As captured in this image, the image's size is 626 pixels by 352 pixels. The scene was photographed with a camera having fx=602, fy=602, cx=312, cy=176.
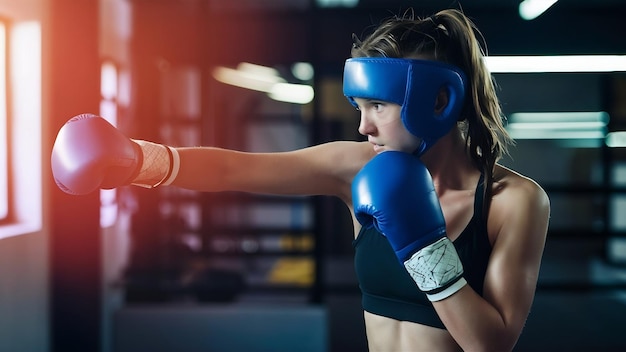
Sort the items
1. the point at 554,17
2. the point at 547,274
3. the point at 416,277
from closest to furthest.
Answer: the point at 416,277, the point at 554,17, the point at 547,274

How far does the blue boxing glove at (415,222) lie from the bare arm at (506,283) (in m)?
0.04

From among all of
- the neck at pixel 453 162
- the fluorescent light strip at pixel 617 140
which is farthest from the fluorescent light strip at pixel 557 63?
the neck at pixel 453 162

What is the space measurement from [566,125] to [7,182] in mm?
6355

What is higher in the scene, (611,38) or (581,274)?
(611,38)

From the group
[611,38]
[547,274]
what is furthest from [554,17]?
[547,274]

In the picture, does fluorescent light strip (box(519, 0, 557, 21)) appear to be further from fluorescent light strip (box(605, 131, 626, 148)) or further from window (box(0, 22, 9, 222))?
window (box(0, 22, 9, 222))

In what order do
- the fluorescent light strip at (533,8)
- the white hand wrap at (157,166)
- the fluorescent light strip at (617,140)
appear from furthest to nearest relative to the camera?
1. the fluorescent light strip at (617,140)
2. the fluorescent light strip at (533,8)
3. the white hand wrap at (157,166)

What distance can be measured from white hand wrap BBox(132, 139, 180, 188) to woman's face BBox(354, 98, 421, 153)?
0.42 metres

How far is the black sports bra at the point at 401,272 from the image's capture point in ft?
3.92

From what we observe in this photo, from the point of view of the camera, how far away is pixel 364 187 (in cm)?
114

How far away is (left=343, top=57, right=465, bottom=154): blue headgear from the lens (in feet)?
3.61

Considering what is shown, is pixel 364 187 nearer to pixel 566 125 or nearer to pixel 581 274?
pixel 581 274

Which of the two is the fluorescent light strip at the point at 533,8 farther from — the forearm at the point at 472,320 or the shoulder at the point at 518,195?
the forearm at the point at 472,320

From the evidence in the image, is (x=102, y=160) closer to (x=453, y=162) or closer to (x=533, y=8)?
(x=453, y=162)
